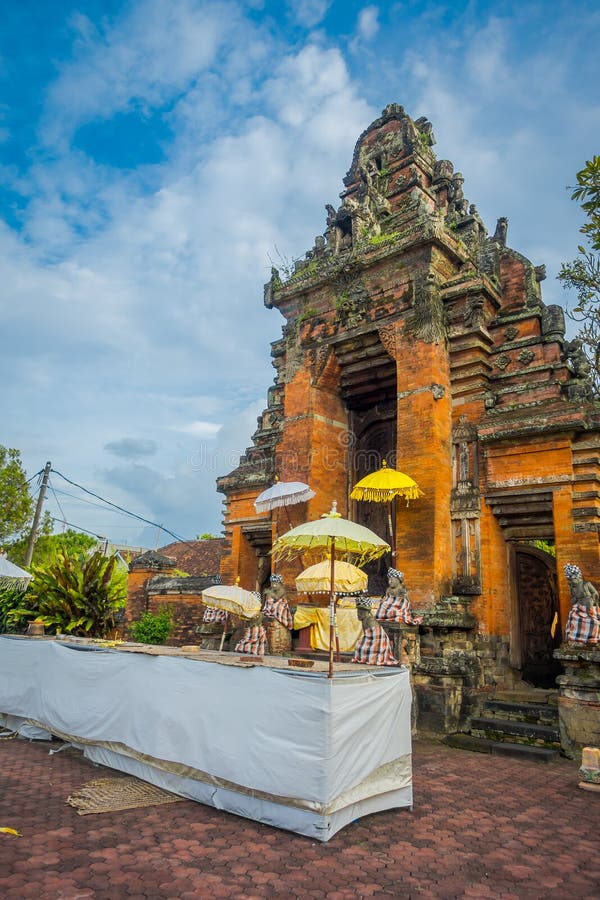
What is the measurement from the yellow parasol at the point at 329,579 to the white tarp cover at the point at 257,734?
3.94 m

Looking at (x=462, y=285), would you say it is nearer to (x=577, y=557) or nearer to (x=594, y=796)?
(x=577, y=557)

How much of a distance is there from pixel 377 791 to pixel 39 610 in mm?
12038

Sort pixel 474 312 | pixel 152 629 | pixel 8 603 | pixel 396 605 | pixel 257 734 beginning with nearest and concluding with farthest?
pixel 257 734
pixel 396 605
pixel 474 312
pixel 152 629
pixel 8 603

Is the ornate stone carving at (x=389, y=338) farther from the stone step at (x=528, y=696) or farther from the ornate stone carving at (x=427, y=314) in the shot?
the stone step at (x=528, y=696)

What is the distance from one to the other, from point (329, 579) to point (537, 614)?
17.9ft

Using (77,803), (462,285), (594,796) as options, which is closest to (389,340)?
(462,285)

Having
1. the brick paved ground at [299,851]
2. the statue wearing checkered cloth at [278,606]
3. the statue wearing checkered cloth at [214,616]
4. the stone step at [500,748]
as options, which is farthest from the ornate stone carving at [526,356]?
the statue wearing checkered cloth at [214,616]

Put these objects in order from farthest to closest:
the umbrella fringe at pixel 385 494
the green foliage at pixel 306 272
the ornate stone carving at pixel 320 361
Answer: the green foliage at pixel 306 272, the ornate stone carving at pixel 320 361, the umbrella fringe at pixel 385 494

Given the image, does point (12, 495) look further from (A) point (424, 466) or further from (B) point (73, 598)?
(A) point (424, 466)

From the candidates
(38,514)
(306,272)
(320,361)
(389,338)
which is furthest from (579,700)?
(38,514)

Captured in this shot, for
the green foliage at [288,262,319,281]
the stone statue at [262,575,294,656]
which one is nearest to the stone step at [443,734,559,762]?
the stone statue at [262,575,294,656]

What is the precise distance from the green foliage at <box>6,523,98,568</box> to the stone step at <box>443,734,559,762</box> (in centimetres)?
1073

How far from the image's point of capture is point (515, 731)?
8.52m

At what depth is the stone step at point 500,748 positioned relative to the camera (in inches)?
306
